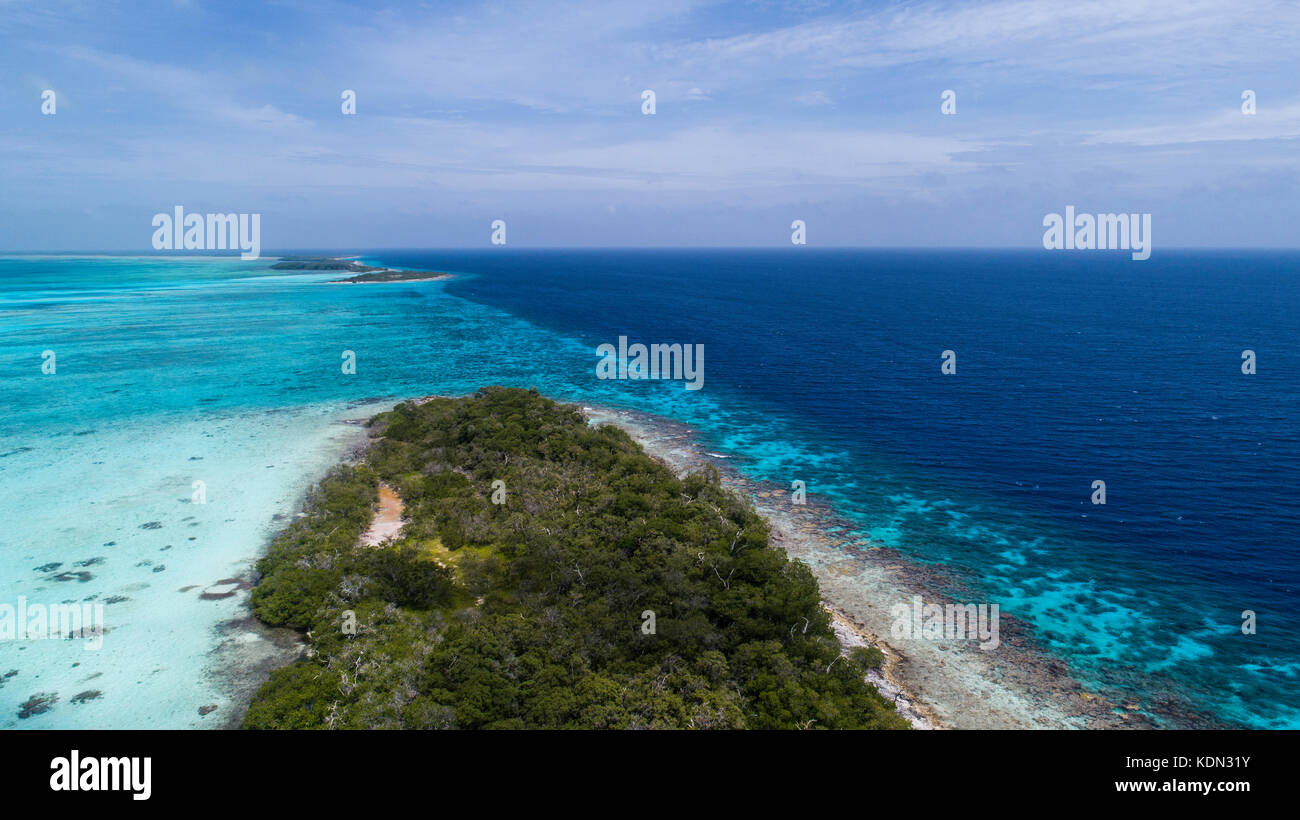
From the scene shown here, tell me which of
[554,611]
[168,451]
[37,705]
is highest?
[168,451]

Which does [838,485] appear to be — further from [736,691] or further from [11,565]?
[11,565]

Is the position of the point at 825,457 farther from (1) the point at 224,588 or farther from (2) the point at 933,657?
(1) the point at 224,588

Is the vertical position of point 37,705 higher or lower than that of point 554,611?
lower

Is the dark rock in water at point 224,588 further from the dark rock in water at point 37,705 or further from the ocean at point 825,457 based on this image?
the dark rock in water at point 37,705

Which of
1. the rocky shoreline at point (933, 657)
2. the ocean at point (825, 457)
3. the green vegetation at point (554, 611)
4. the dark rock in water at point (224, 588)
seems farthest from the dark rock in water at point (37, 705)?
the rocky shoreline at point (933, 657)

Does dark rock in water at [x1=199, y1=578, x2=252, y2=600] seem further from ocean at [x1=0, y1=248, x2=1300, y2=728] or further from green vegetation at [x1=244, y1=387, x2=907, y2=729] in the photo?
green vegetation at [x1=244, y1=387, x2=907, y2=729]

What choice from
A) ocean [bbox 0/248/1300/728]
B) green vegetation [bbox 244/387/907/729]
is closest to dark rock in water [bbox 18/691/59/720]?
ocean [bbox 0/248/1300/728]

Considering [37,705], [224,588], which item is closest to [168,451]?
[224,588]

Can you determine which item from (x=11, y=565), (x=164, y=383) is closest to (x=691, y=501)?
(x=11, y=565)
